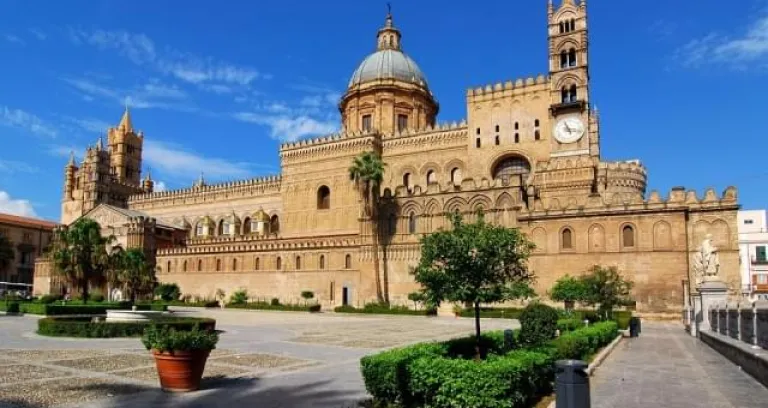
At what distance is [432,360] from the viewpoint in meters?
8.23

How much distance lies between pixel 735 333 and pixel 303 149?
4573 centimetres

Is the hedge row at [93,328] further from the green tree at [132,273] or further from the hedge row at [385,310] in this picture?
the green tree at [132,273]

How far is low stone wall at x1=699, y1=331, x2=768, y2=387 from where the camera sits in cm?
1124

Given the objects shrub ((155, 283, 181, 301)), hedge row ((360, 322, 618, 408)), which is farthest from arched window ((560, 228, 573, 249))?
shrub ((155, 283, 181, 301))

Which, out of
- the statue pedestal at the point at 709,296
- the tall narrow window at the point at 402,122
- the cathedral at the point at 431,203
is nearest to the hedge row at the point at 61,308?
the cathedral at the point at 431,203

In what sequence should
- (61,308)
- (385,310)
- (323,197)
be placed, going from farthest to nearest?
(323,197)
(385,310)
(61,308)

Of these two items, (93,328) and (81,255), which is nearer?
(93,328)

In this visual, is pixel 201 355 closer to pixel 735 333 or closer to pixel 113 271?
pixel 735 333

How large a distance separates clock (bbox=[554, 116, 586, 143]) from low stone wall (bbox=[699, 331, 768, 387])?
2848 centimetres

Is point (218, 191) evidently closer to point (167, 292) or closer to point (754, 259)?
point (167, 292)

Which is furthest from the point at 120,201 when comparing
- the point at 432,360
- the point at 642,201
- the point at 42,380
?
the point at 432,360

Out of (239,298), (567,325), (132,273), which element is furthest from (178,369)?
(239,298)

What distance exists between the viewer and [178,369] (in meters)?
9.71

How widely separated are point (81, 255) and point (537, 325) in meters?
35.1
